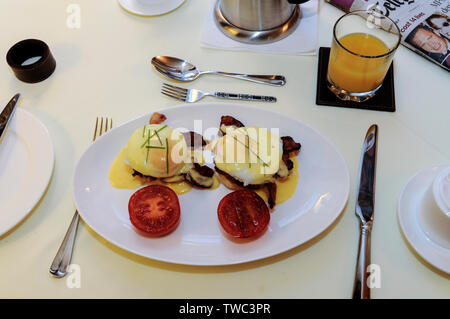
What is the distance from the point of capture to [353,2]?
149 cm

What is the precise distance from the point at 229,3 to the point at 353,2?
1.52ft

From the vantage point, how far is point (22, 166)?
3.95 ft

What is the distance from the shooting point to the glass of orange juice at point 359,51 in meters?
1.21

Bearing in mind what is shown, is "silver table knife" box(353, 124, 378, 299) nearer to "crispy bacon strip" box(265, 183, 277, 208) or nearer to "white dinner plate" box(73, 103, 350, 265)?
"white dinner plate" box(73, 103, 350, 265)

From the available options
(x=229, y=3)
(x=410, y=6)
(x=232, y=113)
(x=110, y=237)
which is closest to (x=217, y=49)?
(x=229, y=3)

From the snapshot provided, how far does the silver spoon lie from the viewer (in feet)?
4.54

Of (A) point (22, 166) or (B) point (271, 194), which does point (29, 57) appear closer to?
(A) point (22, 166)

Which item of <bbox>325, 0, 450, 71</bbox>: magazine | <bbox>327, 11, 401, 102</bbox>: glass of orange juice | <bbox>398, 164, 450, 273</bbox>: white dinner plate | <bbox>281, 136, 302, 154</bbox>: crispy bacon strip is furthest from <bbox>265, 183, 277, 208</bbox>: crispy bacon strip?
<bbox>325, 0, 450, 71</bbox>: magazine

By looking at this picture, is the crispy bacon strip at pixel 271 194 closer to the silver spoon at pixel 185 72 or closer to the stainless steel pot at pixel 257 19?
the silver spoon at pixel 185 72

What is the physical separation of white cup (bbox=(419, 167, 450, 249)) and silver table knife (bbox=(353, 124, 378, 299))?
0.44ft

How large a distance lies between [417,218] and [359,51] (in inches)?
21.3

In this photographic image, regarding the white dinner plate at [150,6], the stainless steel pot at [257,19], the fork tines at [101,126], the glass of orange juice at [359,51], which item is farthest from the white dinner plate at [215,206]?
the white dinner plate at [150,6]

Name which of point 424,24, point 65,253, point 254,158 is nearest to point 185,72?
point 254,158
